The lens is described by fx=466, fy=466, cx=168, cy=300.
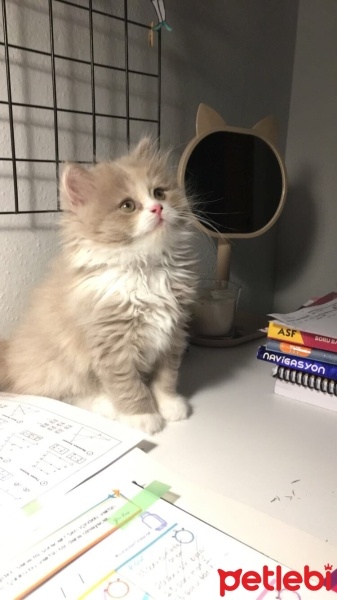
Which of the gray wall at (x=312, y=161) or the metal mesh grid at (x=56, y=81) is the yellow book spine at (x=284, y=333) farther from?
the gray wall at (x=312, y=161)

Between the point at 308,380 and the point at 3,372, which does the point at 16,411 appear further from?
the point at 308,380

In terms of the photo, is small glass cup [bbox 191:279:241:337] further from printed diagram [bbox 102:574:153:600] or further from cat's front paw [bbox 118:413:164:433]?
printed diagram [bbox 102:574:153:600]

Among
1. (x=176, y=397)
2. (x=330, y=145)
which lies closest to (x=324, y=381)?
(x=176, y=397)

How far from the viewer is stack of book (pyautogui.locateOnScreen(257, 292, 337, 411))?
2.89 feet

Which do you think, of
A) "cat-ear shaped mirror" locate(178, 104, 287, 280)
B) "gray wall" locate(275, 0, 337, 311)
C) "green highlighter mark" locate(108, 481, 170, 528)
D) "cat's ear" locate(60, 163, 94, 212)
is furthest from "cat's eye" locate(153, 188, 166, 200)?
"gray wall" locate(275, 0, 337, 311)

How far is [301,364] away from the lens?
0.91 metres

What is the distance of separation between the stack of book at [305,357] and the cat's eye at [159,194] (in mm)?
338

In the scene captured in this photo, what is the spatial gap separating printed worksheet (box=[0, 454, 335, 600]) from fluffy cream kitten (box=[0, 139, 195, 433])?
258mm

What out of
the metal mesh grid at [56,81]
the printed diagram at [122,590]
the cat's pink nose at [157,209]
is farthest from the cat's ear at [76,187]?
the printed diagram at [122,590]

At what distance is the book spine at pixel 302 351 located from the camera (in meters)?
0.87

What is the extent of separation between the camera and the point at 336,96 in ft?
4.72

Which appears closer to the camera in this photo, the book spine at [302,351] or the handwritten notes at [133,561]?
the handwritten notes at [133,561]

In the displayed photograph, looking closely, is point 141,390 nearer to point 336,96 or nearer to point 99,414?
point 99,414

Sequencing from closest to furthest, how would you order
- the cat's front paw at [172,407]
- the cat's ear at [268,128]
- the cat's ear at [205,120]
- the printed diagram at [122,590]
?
1. the printed diagram at [122,590]
2. the cat's front paw at [172,407]
3. the cat's ear at [205,120]
4. the cat's ear at [268,128]
